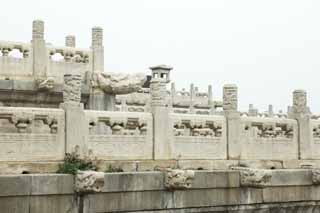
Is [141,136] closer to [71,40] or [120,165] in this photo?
[120,165]

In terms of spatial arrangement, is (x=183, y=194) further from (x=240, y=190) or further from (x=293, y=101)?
(x=293, y=101)

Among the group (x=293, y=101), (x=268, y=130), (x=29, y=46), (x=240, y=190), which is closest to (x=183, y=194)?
(x=240, y=190)

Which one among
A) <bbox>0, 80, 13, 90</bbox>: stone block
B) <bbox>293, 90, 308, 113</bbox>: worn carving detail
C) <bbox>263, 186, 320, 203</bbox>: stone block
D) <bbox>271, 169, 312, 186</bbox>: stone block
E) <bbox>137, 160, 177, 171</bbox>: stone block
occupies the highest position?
<bbox>0, 80, 13, 90</bbox>: stone block

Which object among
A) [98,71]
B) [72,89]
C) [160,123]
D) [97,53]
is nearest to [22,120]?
[72,89]

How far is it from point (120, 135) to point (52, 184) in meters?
1.90

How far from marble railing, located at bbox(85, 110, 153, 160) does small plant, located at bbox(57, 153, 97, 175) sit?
14.6 inches

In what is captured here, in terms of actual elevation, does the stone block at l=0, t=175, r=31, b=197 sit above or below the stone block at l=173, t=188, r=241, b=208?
above

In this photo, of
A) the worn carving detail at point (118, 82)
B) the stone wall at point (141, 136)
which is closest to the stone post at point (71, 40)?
the worn carving detail at point (118, 82)

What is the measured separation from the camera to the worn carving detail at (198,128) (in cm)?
1116

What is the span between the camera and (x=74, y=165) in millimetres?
9258

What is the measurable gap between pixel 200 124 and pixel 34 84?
5.76m

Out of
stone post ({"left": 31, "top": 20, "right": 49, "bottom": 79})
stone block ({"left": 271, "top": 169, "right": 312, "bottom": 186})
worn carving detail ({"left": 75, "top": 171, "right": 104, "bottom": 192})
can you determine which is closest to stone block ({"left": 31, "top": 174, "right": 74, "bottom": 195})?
worn carving detail ({"left": 75, "top": 171, "right": 104, "bottom": 192})

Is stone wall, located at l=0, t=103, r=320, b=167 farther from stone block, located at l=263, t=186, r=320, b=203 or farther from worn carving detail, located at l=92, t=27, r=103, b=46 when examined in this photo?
worn carving detail, located at l=92, t=27, r=103, b=46

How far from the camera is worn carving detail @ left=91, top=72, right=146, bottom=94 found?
14.7 m
